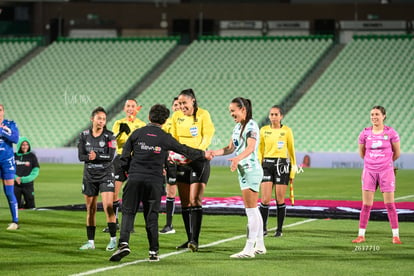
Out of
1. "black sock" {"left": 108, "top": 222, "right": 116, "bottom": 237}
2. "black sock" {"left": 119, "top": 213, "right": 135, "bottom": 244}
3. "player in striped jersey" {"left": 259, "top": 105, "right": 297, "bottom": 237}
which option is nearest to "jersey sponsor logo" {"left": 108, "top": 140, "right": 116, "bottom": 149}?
"black sock" {"left": 108, "top": 222, "right": 116, "bottom": 237}

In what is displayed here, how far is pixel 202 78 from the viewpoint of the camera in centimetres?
4500

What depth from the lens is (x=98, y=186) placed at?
1243cm

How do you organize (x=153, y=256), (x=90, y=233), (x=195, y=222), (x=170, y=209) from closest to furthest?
1. (x=153, y=256)
2. (x=195, y=222)
3. (x=90, y=233)
4. (x=170, y=209)

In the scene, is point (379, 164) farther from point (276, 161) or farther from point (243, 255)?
point (243, 255)

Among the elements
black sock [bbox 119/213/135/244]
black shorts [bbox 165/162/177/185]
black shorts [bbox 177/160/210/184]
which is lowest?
black sock [bbox 119/213/135/244]

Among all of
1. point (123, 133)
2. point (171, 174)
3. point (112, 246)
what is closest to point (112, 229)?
point (112, 246)

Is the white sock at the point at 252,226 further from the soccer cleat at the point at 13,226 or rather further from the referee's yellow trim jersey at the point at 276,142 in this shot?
the soccer cleat at the point at 13,226

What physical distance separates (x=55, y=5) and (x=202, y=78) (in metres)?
11.8

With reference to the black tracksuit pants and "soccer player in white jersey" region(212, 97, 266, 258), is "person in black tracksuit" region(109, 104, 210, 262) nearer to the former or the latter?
the black tracksuit pants

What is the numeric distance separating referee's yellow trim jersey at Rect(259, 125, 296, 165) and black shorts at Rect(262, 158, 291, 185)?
0.11 metres

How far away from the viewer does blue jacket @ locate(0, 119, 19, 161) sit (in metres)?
15.1

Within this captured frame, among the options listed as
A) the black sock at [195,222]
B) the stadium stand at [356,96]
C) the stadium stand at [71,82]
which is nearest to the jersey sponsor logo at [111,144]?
the black sock at [195,222]

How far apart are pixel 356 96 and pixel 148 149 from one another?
31.9m

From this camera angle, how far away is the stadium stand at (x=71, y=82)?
144ft
